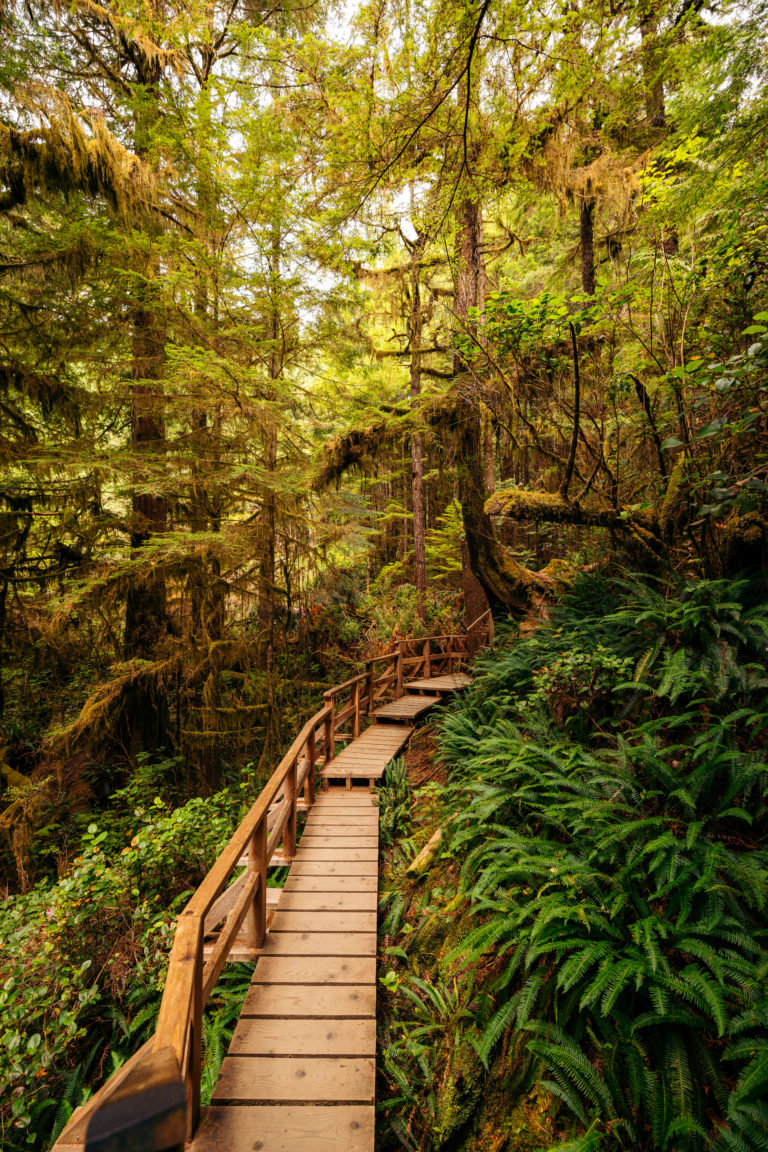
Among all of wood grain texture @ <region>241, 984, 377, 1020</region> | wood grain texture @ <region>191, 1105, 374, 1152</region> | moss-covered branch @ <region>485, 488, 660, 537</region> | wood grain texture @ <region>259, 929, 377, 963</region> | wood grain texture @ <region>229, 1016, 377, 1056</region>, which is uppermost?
moss-covered branch @ <region>485, 488, 660, 537</region>

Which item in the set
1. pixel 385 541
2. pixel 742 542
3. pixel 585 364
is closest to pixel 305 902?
pixel 742 542

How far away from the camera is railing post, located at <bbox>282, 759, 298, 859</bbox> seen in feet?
16.6

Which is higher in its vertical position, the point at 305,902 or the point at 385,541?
the point at 385,541

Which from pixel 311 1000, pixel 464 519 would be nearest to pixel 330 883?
pixel 311 1000

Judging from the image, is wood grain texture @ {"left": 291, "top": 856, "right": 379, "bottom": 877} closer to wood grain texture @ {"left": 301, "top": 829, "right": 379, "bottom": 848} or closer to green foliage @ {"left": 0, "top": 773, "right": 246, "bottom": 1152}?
wood grain texture @ {"left": 301, "top": 829, "right": 379, "bottom": 848}

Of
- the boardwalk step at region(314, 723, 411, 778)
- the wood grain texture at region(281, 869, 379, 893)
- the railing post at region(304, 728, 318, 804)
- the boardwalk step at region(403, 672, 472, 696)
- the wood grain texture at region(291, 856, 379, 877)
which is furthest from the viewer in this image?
the boardwalk step at region(403, 672, 472, 696)

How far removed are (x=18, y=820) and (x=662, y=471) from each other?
9.74 m

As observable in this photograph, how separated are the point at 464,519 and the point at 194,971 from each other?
22.9ft

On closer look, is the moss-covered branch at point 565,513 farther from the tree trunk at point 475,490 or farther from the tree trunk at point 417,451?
the tree trunk at point 417,451

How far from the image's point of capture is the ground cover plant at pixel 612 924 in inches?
91.8

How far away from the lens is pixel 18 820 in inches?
255

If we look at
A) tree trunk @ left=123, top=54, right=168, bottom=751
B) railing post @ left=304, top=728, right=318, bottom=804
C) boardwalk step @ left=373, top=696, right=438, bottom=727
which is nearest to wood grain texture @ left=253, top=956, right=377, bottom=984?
railing post @ left=304, top=728, right=318, bottom=804

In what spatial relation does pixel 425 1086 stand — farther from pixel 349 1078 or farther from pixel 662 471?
pixel 662 471

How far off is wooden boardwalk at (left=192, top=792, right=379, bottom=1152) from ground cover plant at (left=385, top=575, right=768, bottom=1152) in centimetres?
37
